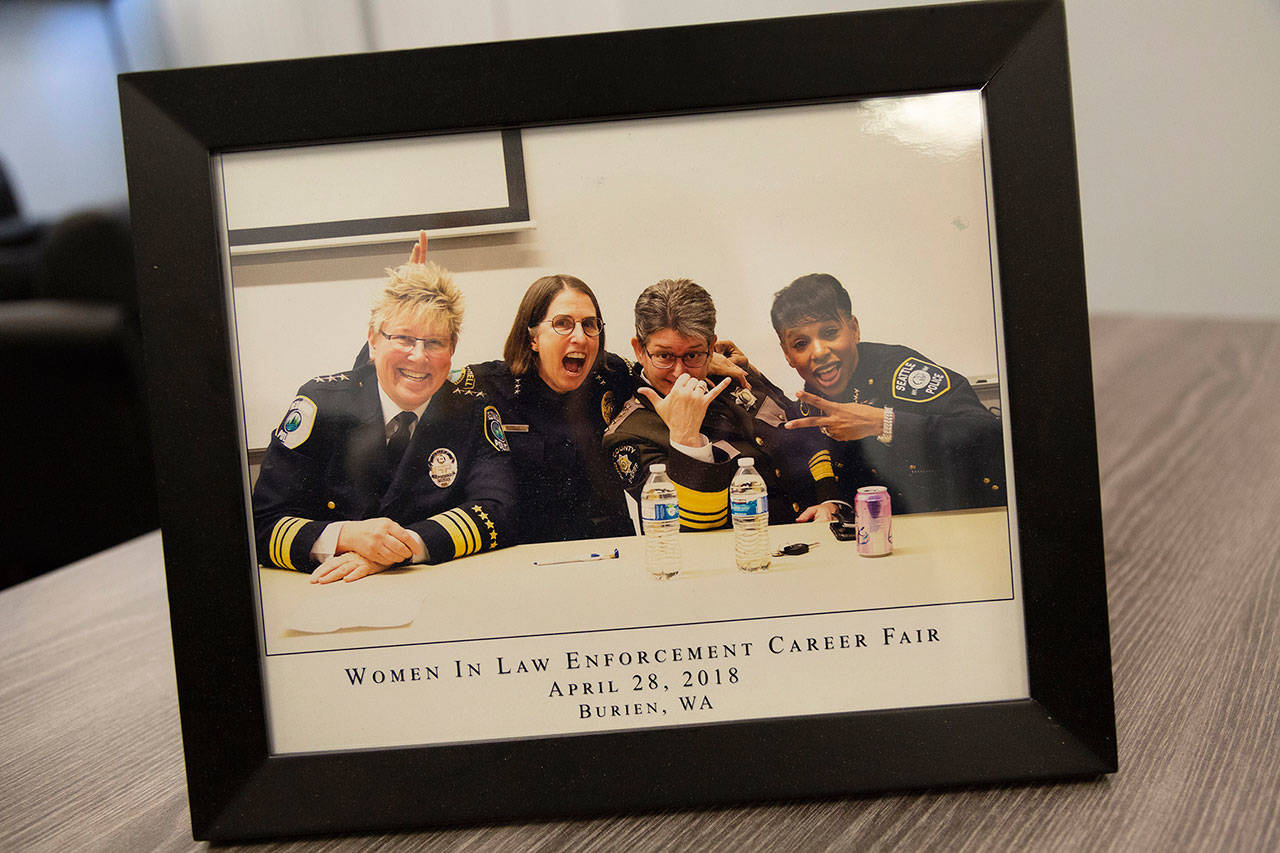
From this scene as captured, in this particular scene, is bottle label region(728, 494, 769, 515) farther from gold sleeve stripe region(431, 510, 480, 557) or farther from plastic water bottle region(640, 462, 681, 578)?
gold sleeve stripe region(431, 510, 480, 557)

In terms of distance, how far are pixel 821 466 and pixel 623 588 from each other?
0.42 ft

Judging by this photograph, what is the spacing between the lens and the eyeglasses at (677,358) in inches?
18.9

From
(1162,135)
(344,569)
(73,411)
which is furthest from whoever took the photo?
(1162,135)

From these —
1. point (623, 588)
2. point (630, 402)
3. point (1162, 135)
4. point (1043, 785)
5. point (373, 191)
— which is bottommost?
point (1043, 785)

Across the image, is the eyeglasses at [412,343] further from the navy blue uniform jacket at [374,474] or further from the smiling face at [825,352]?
the smiling face at [825,352]

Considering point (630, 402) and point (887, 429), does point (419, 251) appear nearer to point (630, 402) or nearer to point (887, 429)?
point (630, 402)

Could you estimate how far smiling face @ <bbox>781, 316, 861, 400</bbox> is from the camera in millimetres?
476

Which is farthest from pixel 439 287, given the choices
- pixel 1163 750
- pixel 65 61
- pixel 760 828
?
pixel 65 61

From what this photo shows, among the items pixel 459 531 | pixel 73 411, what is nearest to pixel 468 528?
pixel 459 531

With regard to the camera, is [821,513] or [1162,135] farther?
[1162,135]

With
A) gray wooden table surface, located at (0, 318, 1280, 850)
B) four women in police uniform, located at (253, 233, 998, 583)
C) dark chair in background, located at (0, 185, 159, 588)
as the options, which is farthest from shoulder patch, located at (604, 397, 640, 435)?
dark chair in background, located at (0, 185, 159, 588)

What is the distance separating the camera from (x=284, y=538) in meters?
0.47

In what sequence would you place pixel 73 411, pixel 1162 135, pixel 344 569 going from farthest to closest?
pixel 1162 135, pixel 73 411, pixel 344 569

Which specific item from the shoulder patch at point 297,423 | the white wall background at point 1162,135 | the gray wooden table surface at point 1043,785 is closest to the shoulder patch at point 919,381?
the gray wooden table surface at point 1043,785
